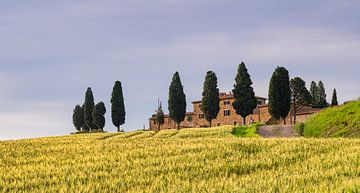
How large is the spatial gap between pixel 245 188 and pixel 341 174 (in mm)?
3567

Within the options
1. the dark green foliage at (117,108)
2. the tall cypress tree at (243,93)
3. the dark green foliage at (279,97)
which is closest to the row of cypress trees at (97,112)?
the dark green foliage at (117,108)

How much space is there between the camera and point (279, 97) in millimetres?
92688

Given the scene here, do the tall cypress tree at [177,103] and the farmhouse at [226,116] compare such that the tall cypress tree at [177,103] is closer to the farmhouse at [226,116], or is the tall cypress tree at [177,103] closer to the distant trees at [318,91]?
the farmhouse at [226,116]

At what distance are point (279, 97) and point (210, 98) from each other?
1593 cm

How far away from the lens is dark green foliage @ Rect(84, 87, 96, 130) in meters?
129

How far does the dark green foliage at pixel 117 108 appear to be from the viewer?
11166 centimetres

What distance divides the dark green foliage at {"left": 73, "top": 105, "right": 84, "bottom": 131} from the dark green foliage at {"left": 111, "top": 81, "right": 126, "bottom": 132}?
35108 mm

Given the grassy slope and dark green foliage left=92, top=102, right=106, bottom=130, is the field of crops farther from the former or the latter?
dark green foliage left=92, top=102, right=106, bottom=130

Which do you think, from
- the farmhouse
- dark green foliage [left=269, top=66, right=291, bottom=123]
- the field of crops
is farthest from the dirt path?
the farmhouse

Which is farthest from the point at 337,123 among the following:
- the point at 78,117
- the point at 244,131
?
the point at 78,117

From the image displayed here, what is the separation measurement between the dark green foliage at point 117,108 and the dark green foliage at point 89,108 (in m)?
17.1

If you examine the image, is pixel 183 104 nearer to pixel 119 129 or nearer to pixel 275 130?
pixel 119 129

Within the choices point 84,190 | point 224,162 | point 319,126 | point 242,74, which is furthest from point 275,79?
point 84,190

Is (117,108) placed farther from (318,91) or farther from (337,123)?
(337,123)
